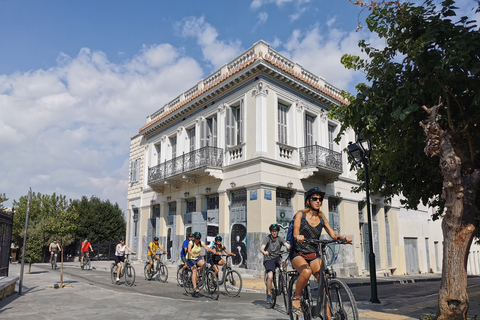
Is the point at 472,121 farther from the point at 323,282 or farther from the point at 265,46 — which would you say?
the point at 265,46

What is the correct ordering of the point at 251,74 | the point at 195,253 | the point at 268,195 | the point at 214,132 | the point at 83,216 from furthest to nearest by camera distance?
the point at 83,216
the point at 214,132
the point at 251,74
the point at 268,195
the point at 195,253

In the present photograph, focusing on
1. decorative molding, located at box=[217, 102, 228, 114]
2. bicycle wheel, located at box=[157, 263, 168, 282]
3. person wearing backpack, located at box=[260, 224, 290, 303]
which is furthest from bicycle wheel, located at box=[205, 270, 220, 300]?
decorative molding, located at box=[217, 102, 228, 114]

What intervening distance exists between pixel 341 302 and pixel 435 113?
3644mm

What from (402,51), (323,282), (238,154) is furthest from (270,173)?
(323,282)

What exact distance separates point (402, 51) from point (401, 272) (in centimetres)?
2143

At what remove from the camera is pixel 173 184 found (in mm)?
21688

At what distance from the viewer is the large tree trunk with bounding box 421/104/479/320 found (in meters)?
5.72

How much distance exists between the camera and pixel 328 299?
4.75 meters

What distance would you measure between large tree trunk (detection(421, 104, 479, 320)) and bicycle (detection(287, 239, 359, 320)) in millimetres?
2112

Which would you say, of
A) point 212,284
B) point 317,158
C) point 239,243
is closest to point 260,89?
point 317,158

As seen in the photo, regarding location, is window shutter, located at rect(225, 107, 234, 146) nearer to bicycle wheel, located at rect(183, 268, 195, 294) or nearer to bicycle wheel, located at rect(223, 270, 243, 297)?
bicycle wheel, located at rect(183, 268, 195, 294)

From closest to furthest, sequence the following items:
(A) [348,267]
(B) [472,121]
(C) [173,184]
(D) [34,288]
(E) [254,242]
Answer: (B) [472,121] < (D) [34,288] < (E) [254,242] < (A) [348,267] < (C) [173,184]

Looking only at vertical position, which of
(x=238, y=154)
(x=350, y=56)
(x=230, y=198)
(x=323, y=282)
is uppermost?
(x=350, y=56)

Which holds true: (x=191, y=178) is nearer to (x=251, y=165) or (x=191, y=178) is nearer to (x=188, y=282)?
(x=251, y=165)
